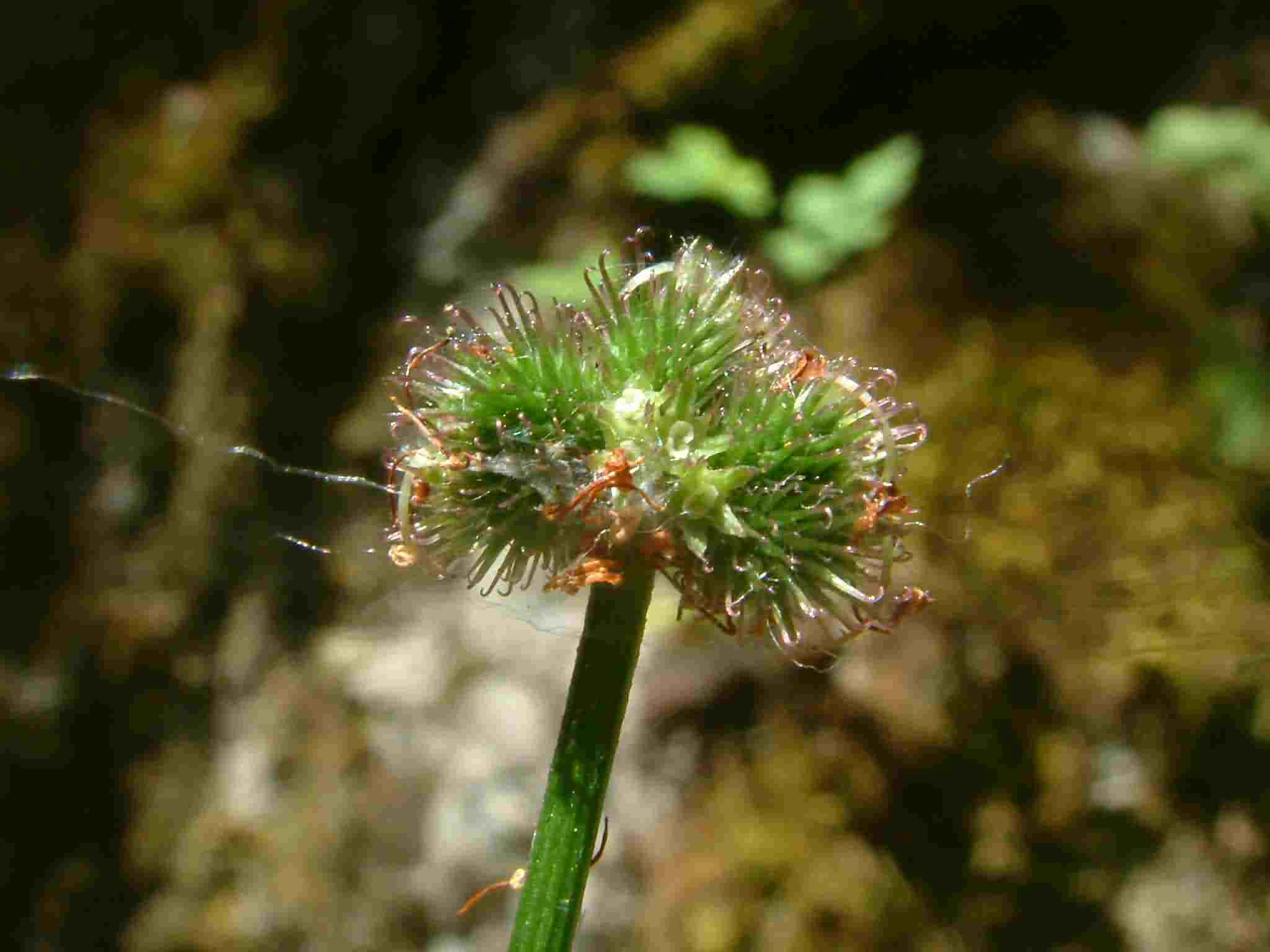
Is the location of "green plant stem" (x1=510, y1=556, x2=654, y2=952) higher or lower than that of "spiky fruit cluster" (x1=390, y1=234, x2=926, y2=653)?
lower

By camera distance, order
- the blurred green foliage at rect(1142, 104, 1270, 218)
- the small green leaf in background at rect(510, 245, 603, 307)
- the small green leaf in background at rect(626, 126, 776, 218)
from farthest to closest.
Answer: the blurred green foliage at rect(1142, 104, 1270, 218) → the small green leaf in background at rect(626, 126, 776, 218) → the small green leaf in background at rect(510, 245, 603, 307)

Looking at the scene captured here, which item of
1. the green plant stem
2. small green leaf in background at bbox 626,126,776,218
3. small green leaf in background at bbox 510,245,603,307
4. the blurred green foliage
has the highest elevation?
the blurred green foliage

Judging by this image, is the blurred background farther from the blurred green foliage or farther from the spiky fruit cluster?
the spiky fruit cluster

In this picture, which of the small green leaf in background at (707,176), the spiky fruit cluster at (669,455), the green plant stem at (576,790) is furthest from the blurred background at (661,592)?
the green plant stem at (576,790)

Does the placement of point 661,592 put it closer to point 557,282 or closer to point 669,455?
point 557,282

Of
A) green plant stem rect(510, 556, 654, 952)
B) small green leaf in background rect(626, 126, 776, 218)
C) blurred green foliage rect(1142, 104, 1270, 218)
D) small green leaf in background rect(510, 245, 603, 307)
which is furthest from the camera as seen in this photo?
blurred green foliage rect(1142, 104, 1270, 218)

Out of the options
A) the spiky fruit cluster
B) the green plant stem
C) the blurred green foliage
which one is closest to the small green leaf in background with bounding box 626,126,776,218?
the blurred green foliage

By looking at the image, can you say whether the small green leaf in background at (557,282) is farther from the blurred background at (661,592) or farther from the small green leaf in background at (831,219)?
the small green leaf in background at (831,219)

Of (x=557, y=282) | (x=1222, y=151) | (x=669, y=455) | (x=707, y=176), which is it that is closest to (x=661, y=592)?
(x=557, y=282)
